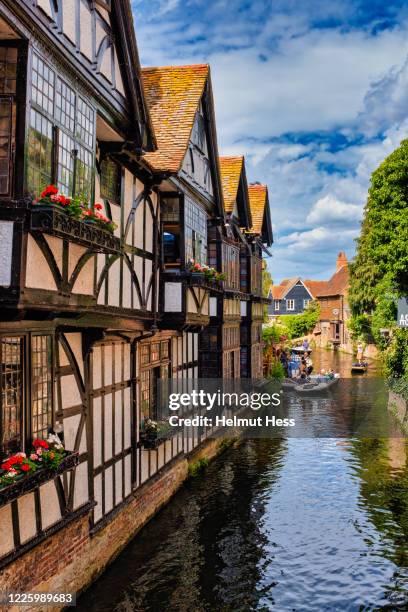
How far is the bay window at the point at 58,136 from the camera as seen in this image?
886cm

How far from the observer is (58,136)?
9.61 meters

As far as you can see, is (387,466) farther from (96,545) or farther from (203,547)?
(96,545)

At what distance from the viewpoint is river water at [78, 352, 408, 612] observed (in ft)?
39.5

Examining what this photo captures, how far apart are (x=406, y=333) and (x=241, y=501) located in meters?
14.4

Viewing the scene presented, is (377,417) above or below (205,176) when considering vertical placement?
below

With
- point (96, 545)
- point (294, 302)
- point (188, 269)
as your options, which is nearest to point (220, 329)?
point (188, 269)

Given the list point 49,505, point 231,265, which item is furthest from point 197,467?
point 49,505

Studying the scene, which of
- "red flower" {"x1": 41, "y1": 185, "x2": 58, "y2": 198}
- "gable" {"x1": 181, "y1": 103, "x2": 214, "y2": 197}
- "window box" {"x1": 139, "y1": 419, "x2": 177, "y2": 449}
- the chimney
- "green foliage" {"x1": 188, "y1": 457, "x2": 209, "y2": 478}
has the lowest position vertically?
"green foliage" {"x1": 188, "y1": 457, "x2": 209, "y2": 478}

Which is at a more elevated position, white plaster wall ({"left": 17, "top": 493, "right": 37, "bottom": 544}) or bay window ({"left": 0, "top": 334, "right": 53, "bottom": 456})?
bay window ({"left": 0, "top": 334, "right": 53, "bottom": 456})

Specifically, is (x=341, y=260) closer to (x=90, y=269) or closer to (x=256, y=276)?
(x=256, y=276)

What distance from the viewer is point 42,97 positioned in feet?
29.8

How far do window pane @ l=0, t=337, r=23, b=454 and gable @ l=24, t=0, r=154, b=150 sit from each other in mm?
4320

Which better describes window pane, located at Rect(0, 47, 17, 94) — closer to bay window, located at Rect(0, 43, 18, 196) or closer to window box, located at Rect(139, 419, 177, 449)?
bay window, located at Rect(0, 43, 18, 196)

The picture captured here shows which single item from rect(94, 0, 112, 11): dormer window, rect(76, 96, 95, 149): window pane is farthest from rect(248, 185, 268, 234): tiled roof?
rect(76, 96, 95, 149): window pane
